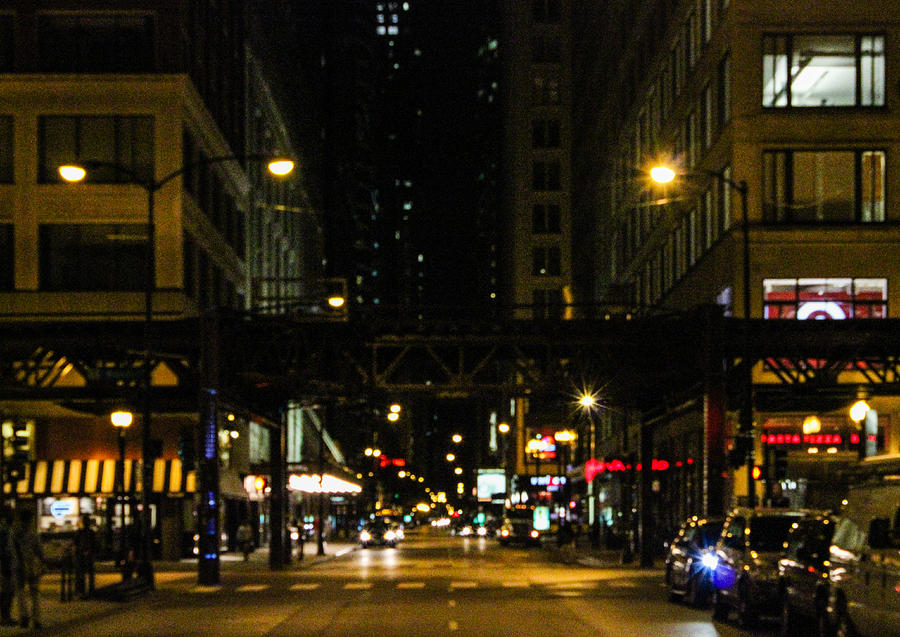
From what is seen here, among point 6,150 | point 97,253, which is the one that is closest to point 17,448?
point 97,253

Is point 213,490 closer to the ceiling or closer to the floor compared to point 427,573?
closer to the ceiling

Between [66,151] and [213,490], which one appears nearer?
[213,490]

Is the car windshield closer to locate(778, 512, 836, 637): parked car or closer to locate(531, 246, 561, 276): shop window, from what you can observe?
locate(778, 512, 836, 637): parked car

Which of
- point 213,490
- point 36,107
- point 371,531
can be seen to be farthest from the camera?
point 371,531

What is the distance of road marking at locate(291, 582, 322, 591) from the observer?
36600 millimetres

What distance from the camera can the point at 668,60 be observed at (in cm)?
6381

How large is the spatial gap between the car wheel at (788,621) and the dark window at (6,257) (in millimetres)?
41299

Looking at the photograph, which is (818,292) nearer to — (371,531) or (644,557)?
(644,557)

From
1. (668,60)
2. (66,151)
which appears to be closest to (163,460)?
(66,151)

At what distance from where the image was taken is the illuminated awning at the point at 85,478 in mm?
56750

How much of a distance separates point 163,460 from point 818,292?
27814mm

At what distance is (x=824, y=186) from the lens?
49.0 meters

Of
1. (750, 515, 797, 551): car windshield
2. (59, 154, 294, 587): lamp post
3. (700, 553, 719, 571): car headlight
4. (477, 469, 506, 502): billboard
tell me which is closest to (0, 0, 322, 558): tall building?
(59, 154, 294, 587): lamp post

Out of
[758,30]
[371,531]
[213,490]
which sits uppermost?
[758,30]
